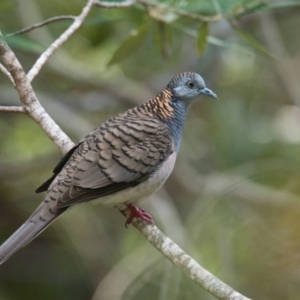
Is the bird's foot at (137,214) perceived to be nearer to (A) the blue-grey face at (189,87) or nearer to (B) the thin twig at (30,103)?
(B) the thin twig at (30,103)

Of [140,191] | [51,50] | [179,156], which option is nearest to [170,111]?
[140,191]

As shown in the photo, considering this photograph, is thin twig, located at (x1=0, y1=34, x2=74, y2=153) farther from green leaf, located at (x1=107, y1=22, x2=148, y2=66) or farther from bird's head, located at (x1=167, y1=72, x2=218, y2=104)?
green leaf, located at (x1=107, y1=22, x2=148, y2=66)

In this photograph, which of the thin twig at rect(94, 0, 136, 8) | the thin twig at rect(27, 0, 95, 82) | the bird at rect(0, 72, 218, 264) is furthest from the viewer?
the thin twig at rect(94, 0, 136, 8)

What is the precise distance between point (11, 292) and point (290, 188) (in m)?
3.06

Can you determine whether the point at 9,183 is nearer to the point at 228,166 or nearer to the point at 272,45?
the point at 228,166

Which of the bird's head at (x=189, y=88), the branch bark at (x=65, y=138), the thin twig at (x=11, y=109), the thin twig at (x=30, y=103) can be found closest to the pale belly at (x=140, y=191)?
the branch bark at (x=65, y=138)

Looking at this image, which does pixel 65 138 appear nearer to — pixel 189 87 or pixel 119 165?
pixel 119 165

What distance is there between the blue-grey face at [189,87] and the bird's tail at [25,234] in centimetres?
132

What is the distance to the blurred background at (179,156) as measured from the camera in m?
5.16

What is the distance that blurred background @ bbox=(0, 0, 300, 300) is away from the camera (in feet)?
16.9

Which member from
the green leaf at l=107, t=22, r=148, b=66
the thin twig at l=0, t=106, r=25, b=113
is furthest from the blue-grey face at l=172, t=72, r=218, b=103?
the thin twig at l=0, t=106, r=25, b=113

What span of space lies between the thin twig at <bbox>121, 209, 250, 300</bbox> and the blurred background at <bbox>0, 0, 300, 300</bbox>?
1679mm

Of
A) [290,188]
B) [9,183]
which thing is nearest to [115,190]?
[290,188]

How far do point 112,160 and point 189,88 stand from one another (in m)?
0.86
